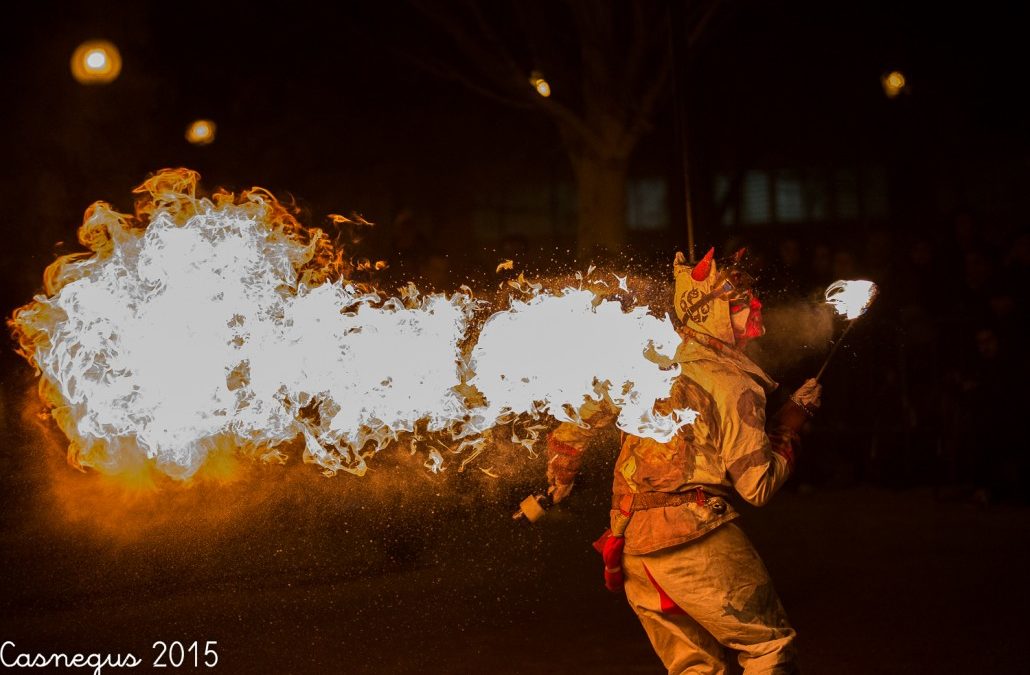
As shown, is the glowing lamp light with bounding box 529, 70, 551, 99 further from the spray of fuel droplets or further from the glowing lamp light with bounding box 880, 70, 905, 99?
the spray of fuel droplets

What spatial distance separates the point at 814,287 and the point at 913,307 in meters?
0.86

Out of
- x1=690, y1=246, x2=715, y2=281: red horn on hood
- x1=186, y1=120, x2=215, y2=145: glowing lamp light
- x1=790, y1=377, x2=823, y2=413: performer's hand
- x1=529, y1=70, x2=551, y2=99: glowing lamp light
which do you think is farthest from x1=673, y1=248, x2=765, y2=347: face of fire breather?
x1=186, y1=120, x2=215, y2=145: glowing lamp light

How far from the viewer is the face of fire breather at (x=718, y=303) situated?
4.34m

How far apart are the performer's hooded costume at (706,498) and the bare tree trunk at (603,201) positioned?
6.63 metres

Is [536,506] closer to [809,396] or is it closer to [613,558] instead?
[613,558]

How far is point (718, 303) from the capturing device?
14.2ft

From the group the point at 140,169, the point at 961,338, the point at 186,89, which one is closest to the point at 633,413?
the point at 961,338

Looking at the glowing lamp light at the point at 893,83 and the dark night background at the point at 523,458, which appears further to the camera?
the glowing lamp light at the point at 893,83

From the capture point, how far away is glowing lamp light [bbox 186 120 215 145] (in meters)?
14.8

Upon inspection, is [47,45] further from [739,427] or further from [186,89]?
[739,427]

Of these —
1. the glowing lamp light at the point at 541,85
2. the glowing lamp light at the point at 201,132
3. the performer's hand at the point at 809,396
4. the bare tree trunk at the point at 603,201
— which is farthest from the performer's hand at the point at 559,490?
the glowing lamp light at the point at 201,132

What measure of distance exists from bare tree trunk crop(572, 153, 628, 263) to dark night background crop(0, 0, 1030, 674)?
643mm

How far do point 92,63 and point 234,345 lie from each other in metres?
6.59

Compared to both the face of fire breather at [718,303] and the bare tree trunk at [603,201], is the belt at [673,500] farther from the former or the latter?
the bare tree trunk at [603,201]
